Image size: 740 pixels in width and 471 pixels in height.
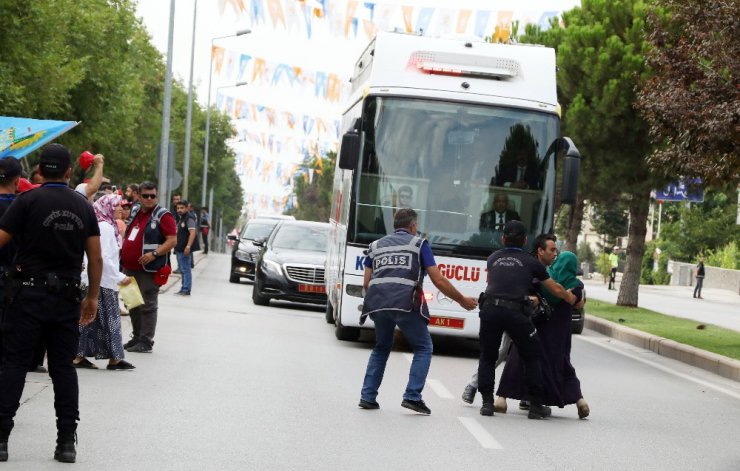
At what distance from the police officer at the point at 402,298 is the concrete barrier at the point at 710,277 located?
5428 centimetres

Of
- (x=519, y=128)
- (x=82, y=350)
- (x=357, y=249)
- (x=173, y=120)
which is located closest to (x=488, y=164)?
(x=519, y=128)

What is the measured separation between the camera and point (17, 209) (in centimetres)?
775

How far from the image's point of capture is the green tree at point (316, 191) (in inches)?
4439

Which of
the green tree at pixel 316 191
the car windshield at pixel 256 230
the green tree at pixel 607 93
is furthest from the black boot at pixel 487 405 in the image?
the green tree at pixel 316 191

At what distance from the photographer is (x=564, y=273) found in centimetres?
1144

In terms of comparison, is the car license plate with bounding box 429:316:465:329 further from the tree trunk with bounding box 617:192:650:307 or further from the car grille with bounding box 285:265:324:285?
the tree trunk with bounding box 617:192:650:307

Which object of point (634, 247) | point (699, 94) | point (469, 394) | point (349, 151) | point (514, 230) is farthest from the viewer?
point (634, 247)

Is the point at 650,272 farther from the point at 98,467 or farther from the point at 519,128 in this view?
the point at 98,467

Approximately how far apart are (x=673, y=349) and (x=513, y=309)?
30.4 ft

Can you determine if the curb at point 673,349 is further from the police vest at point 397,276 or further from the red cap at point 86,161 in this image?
the red cap at point 86,161

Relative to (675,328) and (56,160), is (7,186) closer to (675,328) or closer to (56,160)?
(56,160)

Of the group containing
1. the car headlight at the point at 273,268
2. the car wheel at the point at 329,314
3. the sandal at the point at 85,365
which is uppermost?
the car headlight at the point at 273,268

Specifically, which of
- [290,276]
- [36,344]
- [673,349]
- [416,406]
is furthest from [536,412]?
[290,276]

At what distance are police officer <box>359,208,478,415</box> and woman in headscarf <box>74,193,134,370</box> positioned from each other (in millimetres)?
2653
